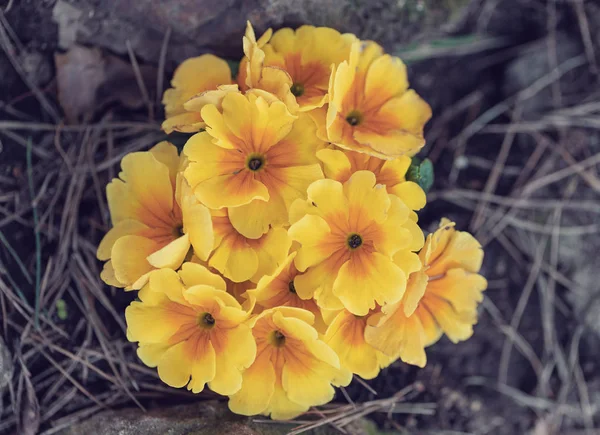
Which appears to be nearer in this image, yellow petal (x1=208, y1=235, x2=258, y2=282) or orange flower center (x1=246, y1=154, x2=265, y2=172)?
yellow petal (x1=208, y1=235, x2=258, y2=282)

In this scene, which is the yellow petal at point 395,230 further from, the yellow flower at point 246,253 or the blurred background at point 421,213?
the blurred background at point 421,213

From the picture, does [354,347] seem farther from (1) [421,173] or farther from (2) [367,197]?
(1) [421,173]

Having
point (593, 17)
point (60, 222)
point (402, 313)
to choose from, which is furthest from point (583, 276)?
point (60, 222)

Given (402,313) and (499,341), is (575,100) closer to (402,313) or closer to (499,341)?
(499,341)

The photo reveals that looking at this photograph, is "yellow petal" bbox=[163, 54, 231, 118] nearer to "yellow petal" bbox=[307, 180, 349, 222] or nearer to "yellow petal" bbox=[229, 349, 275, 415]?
"yellow petal" bbox=[307, 180, 349, 222]

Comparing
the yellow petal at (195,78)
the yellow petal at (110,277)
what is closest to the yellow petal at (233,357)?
the yellow petal at (110,277)

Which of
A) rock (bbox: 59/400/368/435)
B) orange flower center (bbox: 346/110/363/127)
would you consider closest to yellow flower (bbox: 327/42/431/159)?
orange flower center (bbox: 346/110/363/127)
